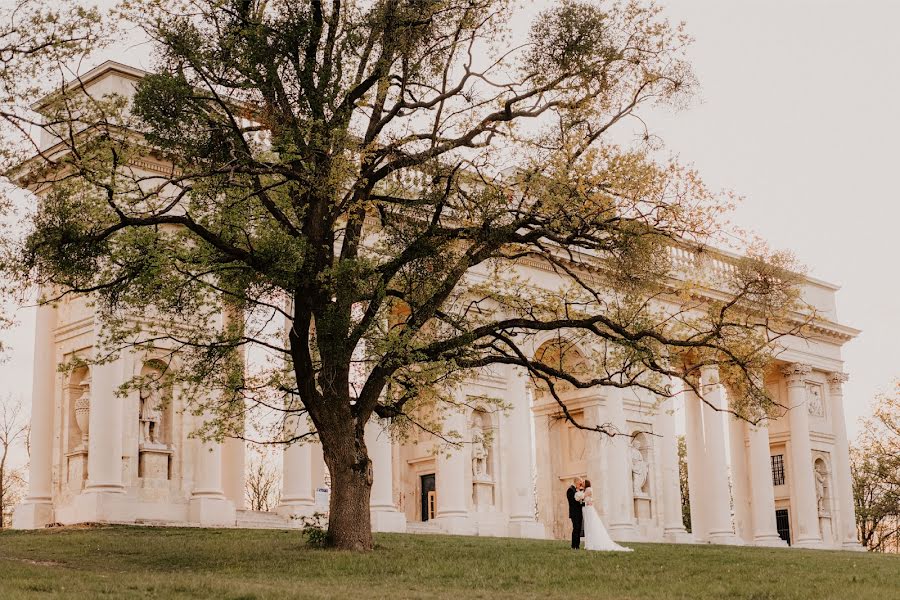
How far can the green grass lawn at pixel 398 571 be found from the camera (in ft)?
56.1

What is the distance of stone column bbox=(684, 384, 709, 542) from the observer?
5606 centimetres

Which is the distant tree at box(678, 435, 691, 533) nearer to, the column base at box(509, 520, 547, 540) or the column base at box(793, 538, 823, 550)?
the column base at box(793, 538, 823, 550)

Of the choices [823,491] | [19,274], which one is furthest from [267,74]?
[823,491]

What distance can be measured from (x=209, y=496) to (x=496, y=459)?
48.3 feet

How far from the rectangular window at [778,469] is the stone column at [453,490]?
24.9 meters

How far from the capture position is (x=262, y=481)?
3268 inches

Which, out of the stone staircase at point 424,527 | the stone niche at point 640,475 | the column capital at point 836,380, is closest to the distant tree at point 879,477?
the column capital at point 836,380

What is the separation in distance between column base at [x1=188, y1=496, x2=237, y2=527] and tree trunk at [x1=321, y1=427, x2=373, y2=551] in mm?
11649

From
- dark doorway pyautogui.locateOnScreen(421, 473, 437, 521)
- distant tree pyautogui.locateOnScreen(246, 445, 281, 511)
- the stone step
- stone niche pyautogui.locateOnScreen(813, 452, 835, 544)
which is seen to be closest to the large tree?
the stone step

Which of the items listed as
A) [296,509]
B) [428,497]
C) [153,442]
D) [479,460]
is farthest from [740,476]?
[153,442]

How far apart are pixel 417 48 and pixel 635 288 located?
7.24 m

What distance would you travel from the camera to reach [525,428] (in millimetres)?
46031

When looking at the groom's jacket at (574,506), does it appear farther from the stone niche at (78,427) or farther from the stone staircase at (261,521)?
the stone niche at (78,427)

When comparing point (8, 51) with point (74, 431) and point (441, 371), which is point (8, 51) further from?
point (74, 431)
